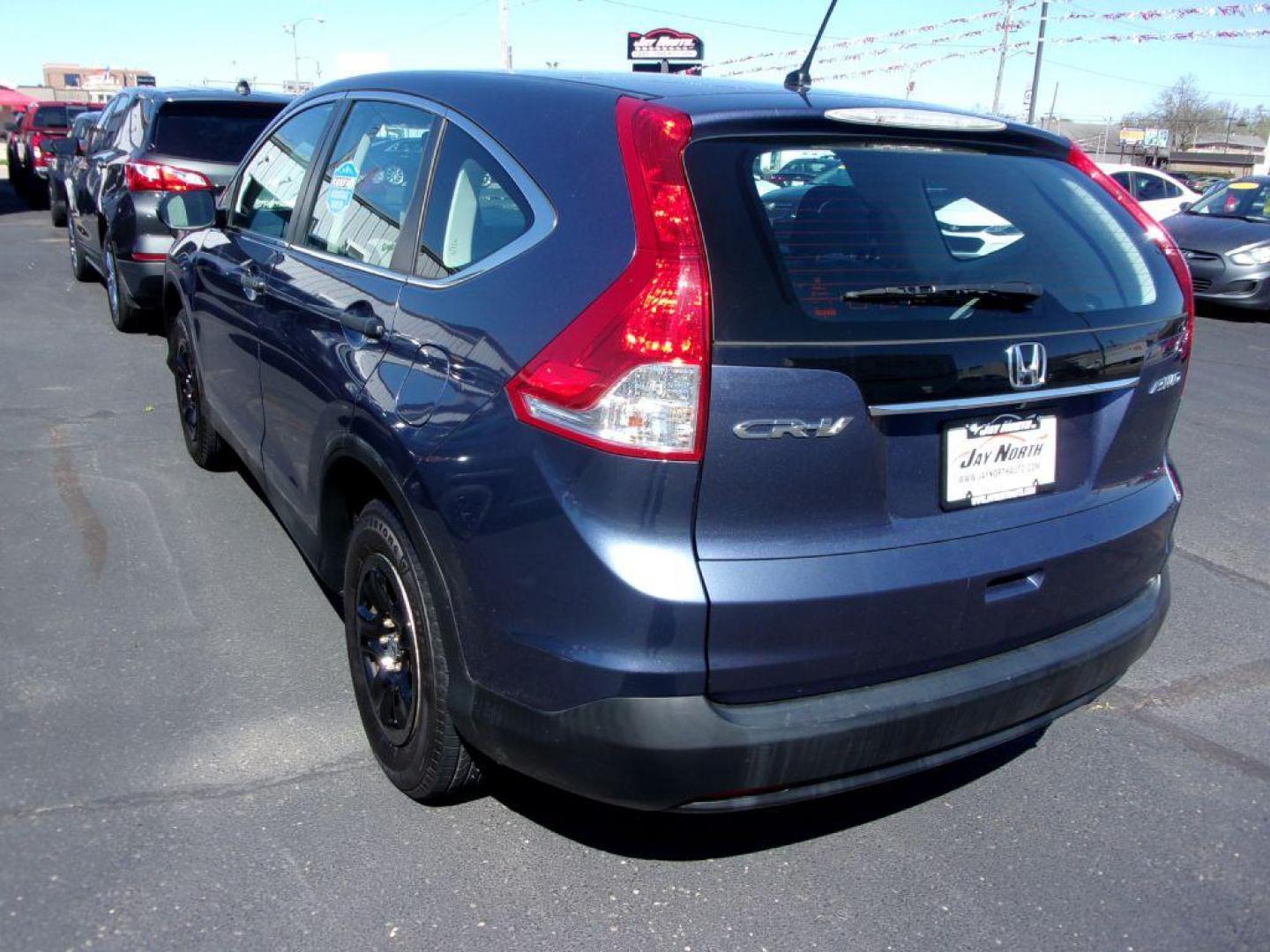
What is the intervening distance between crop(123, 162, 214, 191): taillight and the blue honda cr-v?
5.54 meters

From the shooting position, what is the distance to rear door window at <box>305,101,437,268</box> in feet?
10.0

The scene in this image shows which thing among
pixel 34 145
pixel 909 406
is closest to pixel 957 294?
pixel 909 406

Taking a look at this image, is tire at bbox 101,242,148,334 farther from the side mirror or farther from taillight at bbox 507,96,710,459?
taillight at bbox 507,96,710,459

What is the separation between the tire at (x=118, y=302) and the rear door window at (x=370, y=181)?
214 inches

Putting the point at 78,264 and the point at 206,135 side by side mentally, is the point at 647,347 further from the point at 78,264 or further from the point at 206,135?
the point at 78,264

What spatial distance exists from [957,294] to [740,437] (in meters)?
0.65

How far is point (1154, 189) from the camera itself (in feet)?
64.4

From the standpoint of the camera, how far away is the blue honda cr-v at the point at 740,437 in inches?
85.1

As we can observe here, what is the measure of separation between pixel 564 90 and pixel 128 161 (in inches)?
259

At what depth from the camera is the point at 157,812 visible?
2891 millimetres

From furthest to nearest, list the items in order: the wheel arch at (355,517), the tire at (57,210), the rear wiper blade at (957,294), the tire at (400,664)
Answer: the tire at (57,210), the tire at (400,664), the wheel arch at (355,517), the rear wiper blade at (957,294)

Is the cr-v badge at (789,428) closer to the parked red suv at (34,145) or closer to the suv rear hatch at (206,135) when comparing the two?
the suv rear hatch at (206,135)

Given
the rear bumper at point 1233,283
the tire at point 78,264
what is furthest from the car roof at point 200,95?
the rear bumper at point 1233,283

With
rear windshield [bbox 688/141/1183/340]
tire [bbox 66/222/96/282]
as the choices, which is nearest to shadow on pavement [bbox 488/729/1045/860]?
Answer: rear windshield [bbox 688/141/1183/340]
